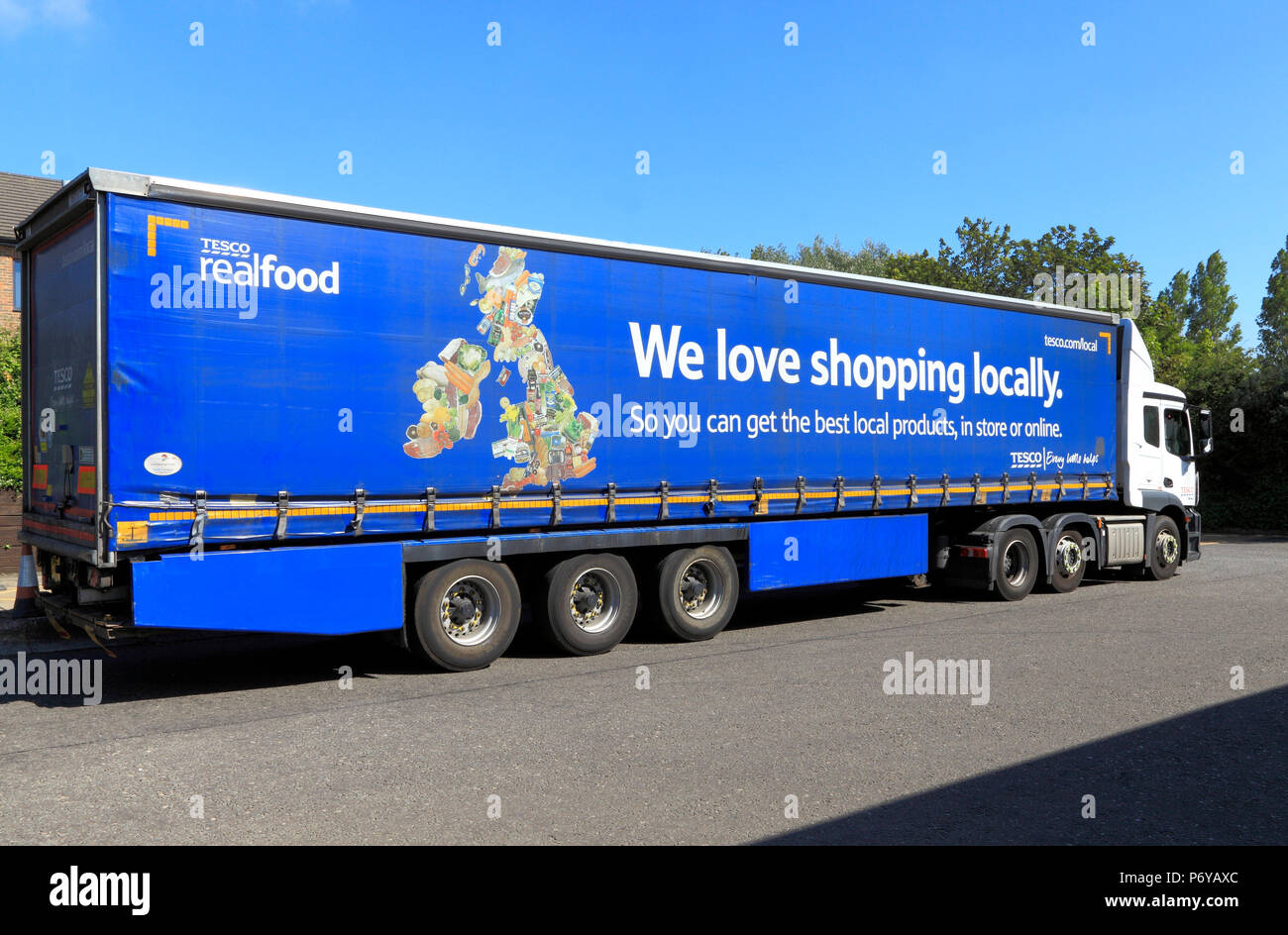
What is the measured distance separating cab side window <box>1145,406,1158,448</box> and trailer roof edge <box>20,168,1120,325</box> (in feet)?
17.4

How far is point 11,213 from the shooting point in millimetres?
25219

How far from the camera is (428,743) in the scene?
660cm

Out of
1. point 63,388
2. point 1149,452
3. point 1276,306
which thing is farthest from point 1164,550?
point 1276,306

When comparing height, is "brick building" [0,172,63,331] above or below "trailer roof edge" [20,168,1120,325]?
above

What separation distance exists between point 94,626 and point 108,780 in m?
2.21

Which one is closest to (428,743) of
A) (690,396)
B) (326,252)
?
(326,252)

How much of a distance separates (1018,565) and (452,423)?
871 centimetres

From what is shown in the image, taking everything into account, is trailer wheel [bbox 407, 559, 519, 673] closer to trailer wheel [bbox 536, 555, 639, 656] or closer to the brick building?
Result: trailer wheel [bbox 536, 555, 639, 656]

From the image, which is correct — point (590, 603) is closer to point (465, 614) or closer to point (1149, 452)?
point (465, 614)

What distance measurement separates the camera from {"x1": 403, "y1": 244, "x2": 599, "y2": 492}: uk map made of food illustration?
8898 millimetres

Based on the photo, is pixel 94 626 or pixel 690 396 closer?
pixel 94 626

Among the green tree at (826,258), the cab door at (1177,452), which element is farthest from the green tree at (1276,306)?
the cab door at (1177,452)

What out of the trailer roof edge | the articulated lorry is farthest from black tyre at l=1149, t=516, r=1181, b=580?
the trailer roof edge
